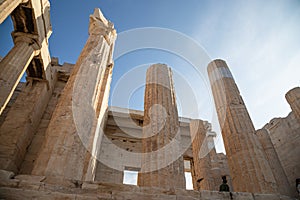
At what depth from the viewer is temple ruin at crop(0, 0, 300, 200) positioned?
457cm

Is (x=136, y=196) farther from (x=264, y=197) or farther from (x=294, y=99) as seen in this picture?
(x=294, y=99)

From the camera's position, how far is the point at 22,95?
386 inches

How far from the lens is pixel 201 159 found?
42.3 ft

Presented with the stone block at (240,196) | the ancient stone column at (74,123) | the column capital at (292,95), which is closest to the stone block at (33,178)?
the ancient stone column at (74,123)

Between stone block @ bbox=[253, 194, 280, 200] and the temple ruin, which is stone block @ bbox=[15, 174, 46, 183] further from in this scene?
stone block @ bbox=[253, 194, 280, 200]

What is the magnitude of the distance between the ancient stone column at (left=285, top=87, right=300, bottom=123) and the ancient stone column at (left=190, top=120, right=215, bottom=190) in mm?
5593

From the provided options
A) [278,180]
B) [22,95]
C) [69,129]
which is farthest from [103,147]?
[278,180]

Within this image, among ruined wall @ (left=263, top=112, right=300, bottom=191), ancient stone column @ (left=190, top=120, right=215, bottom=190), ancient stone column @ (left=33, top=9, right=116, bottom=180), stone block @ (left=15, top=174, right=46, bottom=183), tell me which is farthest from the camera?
ruined wall @ (left=263, top=112, right=300, bottom=191)

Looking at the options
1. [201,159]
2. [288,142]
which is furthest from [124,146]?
[288,142]

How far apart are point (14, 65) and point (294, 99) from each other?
43.9 feet

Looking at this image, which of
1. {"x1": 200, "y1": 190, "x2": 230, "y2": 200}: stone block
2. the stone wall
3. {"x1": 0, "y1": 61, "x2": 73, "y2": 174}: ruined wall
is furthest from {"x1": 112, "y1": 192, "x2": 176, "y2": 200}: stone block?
{"x1": 0, "y1": 61, "x2": 73, "y2": 174}: ruined wall

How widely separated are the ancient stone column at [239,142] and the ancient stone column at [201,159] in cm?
423

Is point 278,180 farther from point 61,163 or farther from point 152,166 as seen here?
point 61,163

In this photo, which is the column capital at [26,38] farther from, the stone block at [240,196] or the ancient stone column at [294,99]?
the ancient stone column at [294,99]
